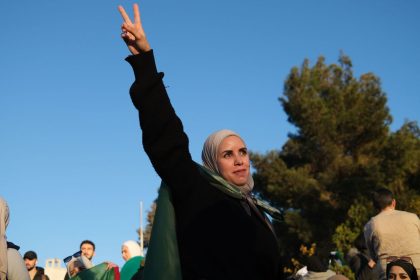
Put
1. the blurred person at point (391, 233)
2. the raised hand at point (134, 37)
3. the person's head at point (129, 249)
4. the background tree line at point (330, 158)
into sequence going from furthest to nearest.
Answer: the background tree line at point (330, 158)
the person's head at point (129, 249)
the blurred person at point (391, 233)
the raised hand at point (134, 37)

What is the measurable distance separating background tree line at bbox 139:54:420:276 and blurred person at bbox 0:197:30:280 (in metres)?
19.3

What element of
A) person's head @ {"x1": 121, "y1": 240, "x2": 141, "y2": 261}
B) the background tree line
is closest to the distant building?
the background tree line

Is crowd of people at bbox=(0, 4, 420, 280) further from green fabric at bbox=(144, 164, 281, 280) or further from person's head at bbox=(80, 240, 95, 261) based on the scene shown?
person's head at bbox=(80, 240, 95, 261)

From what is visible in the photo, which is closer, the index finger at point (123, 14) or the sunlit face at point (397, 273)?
the index finger at point (123, 14)

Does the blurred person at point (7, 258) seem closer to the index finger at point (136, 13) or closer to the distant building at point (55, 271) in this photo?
the index finger at point (136, 13)

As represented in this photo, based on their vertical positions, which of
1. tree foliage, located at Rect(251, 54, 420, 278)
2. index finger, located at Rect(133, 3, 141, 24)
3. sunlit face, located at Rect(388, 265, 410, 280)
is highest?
tree foliage, located at Rect(251, 54, 420, 278)

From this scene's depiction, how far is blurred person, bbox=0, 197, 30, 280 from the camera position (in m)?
5.16

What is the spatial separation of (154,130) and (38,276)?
8.17 m

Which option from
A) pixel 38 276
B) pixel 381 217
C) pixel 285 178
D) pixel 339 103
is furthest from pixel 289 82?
pixel 381 217

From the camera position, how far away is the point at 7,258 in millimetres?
5273

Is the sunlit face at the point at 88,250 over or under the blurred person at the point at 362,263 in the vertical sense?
over

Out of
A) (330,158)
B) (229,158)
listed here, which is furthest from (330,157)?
(229,158)

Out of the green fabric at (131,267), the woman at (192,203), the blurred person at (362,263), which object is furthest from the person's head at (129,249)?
the woman at (192,203)

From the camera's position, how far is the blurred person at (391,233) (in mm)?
6484
